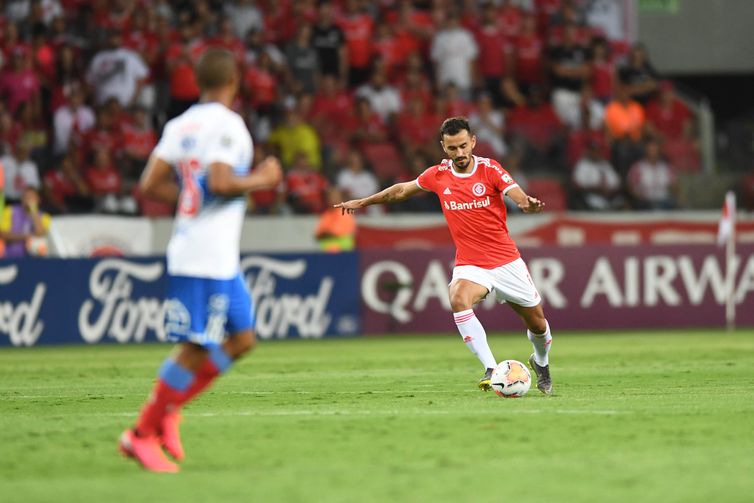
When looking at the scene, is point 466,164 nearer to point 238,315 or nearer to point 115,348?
point 238,315

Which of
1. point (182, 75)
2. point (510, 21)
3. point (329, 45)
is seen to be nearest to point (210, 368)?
point (182, 75)

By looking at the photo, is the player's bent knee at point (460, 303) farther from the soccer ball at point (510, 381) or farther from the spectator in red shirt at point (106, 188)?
the spectator in red shirt at point (106, 188)

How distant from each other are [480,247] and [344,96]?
519 inches

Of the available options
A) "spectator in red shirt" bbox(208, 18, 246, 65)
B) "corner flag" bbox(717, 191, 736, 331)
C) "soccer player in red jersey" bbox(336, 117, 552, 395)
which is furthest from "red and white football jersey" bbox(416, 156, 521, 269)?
"spectator in red shirt" bbox(208, 18, 246, 65)

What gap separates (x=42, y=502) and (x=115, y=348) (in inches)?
545

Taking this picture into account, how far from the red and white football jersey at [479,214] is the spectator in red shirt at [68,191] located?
443 inches

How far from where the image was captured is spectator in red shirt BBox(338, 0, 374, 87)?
25578 millimetres

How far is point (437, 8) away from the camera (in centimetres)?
2638

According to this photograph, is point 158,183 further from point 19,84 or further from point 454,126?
point 19,84

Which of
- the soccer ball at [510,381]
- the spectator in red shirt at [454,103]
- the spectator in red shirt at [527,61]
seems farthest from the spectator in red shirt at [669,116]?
the soccer ball at [510,381]

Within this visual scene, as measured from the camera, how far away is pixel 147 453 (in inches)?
288

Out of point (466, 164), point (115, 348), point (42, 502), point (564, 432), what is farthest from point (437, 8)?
point (42, 502)

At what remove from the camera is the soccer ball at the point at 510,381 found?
36.6 feet

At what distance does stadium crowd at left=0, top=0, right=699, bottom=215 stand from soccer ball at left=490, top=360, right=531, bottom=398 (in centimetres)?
1034
